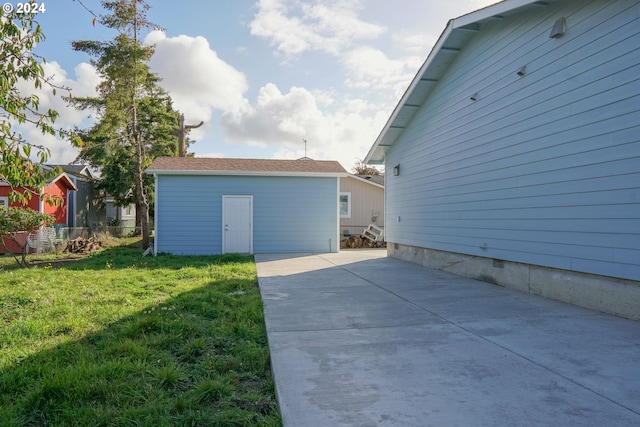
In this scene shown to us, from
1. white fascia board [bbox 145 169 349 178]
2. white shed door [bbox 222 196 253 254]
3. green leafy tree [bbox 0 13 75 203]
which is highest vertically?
white fascia board [bbox 145 169 349 178]

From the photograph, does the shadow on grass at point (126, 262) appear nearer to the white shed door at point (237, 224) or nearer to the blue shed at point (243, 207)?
the blue shed at point (243, 207)

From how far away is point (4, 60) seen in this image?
281 cm

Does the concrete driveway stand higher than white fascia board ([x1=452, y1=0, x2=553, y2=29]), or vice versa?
white fascia board ([x1=452, y1=0, x2=553, y2=29])

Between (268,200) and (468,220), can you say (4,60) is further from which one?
(268,200)

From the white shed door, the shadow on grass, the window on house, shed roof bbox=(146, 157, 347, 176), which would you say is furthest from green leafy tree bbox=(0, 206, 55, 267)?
the window on house

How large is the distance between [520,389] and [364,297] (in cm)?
334

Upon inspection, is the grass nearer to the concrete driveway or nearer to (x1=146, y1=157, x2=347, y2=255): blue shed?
the concrete driveway

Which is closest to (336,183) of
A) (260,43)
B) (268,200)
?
(268,200)

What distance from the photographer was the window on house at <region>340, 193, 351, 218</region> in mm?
18859

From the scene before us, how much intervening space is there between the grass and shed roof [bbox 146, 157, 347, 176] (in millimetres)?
6543

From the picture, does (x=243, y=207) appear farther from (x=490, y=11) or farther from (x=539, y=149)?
(x=539, y=149)

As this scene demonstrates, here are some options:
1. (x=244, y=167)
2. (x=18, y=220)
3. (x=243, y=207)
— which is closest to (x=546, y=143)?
(x=243, y=207)

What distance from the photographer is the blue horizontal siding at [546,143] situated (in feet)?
15.5

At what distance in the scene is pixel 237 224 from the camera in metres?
13.3
